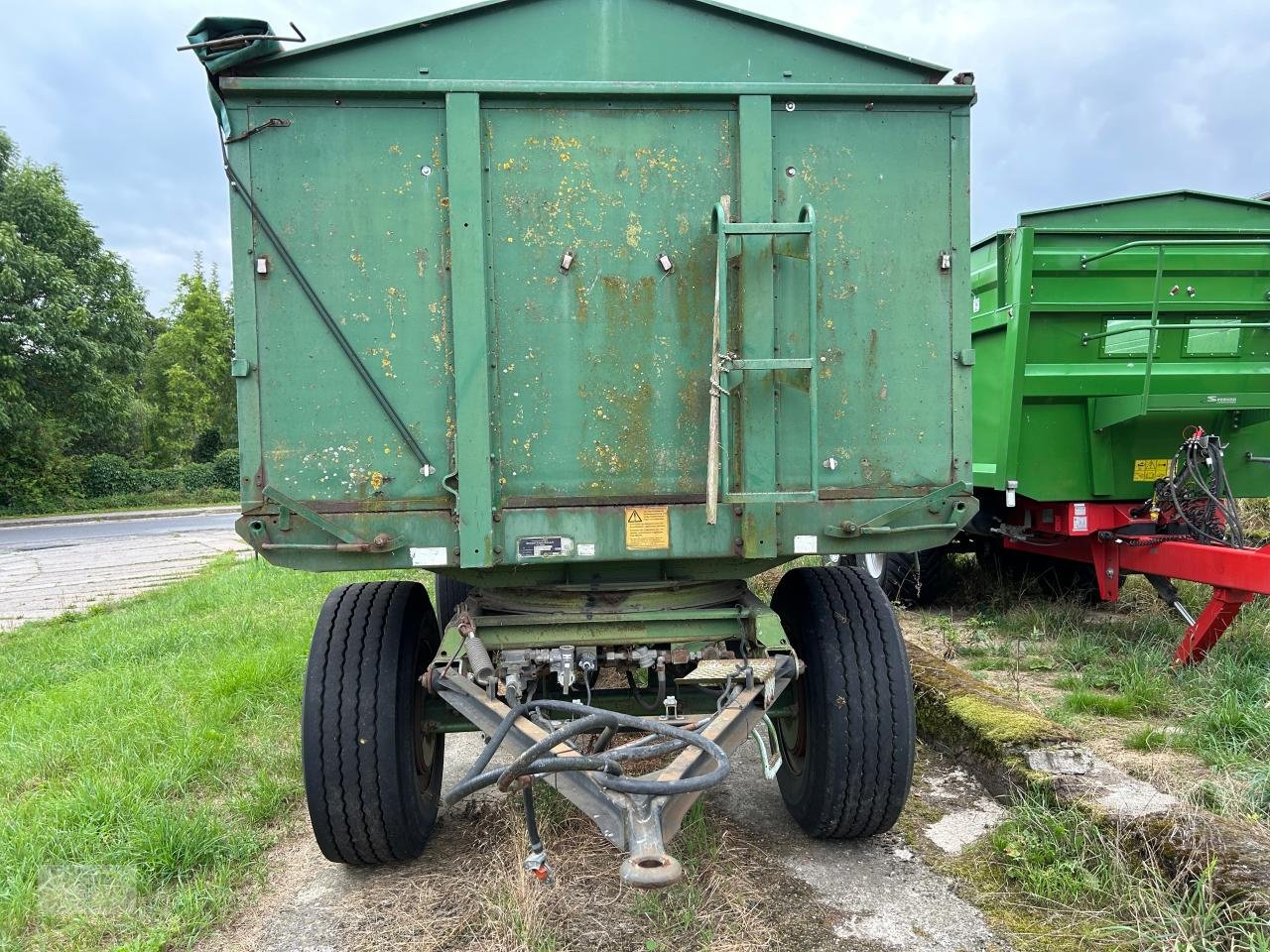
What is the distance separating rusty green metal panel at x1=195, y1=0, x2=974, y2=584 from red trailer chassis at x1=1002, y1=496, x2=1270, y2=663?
2.41 meters

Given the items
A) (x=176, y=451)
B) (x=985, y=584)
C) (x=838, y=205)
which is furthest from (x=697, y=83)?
(x=176, y=451)

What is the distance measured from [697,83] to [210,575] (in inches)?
403

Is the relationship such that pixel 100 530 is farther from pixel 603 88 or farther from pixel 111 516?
pixel 603 88

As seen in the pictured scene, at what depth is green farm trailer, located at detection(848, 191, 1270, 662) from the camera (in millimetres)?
5289

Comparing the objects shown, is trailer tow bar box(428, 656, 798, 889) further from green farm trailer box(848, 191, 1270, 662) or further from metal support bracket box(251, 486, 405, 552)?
green farm trailer box(848, 191, 1270, 662)

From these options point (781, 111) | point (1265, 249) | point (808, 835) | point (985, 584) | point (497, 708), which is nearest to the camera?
point (497, 708)

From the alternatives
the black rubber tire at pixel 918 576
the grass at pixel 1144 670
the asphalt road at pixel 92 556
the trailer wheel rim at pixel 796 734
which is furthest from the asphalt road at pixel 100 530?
the trailer wheel rim at pixel 796 734

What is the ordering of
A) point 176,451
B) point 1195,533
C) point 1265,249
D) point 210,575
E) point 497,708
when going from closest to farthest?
point 497,708
point 1195,533
point 1265,249
point 210,575
point 176,451

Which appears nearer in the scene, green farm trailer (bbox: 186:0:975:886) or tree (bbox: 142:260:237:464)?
green farm trailer (bbox: 186:0:975:886)

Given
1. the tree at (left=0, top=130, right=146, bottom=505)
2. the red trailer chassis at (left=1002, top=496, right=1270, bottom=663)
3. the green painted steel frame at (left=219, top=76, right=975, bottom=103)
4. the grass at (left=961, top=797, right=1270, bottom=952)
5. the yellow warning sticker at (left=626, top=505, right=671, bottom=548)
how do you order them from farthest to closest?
1. the tree at (left=0, top=130, right=146, bottom=505)
2. the red trailer chassis at (left=1002, top=496, right=1270, bottom=663)
3. the yellow warning sticker at (left=626, top=505, right=671, bottom=548)
4. the green painted steel frame at (left=219, top=76, right=975, bottom=103)
5. the grass at (left=961, top=797, right=1270, bottom=952)

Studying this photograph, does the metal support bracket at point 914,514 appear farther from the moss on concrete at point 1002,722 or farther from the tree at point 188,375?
the tree at point 188,375

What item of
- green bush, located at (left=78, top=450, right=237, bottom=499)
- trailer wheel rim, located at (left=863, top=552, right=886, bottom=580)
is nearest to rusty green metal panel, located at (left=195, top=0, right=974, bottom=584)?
trailer wheel rim, located at (left=863, top=552, right=886, bottom=580)

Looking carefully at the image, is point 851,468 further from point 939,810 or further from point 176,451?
point 176,451

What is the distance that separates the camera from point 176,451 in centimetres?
3428
